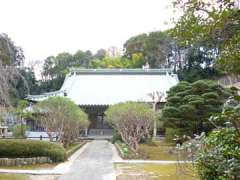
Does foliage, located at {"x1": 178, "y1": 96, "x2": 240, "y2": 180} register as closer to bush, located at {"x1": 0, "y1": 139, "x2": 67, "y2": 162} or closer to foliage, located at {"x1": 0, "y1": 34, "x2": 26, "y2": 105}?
foliage, located at {"x1": 0, "y1": 34, "x2": 26, "y2": 105}

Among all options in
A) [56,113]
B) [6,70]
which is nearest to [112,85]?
[56,113]

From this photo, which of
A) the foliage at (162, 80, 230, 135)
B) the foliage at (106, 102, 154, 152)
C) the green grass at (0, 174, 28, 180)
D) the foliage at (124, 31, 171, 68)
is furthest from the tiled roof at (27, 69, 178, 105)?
the green grass at (0, 174, 28, 180)

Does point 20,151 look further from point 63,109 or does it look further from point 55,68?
point 55,68

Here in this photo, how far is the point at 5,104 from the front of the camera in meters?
12.3

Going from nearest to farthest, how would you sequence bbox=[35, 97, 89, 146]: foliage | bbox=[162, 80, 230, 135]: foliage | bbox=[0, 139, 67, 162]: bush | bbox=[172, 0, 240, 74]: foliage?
bbox=[172, 0, 240, 74]: foliage, bbox=[0, 139, 67, 162]: bush, bbox=[162, 80, 230, 135]: foliage, bbox=[35, 97, 89, 146]: foliage

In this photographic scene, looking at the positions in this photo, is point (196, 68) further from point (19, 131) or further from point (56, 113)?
point (56, 113)

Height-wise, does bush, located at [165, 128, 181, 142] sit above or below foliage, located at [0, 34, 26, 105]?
below

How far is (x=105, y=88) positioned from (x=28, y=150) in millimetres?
27060

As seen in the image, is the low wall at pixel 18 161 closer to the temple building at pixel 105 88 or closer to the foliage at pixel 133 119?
the foliage at pixel 133 119

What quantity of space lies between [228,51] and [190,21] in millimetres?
561

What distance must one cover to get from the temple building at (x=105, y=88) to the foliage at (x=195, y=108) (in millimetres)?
17178

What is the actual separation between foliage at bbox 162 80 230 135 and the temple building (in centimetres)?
1718

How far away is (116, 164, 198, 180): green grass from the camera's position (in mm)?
12633

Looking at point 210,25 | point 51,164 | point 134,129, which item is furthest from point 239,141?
point 134,129
